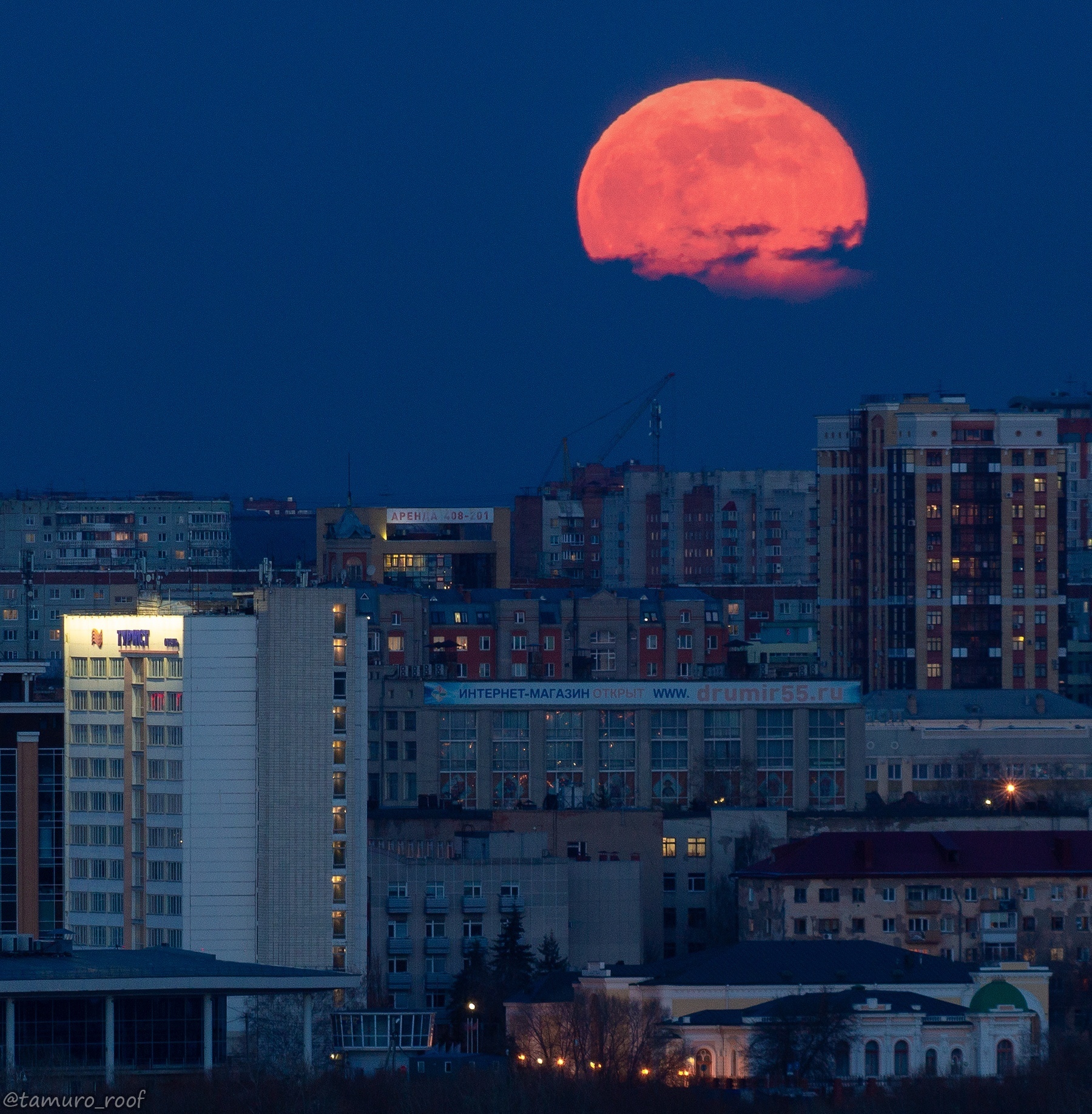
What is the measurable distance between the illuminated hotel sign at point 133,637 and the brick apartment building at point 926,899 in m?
16.8

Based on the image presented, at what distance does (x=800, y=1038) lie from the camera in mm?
73938

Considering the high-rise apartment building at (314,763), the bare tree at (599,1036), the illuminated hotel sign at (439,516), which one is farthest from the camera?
the illuminated hotel sign at (439,516)

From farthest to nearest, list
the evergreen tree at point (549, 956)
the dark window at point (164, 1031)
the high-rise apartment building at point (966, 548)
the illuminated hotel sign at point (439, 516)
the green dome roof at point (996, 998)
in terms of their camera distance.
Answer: the illuminated hotel sign at point (439, 516)
the high-rise apartment building at point (966, 548)
the evergreen tree at point (549, 956)
the green dome roof at point (996, 998)
the dark window at point (164, 1031)

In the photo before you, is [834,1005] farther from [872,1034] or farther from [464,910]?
[464,910]

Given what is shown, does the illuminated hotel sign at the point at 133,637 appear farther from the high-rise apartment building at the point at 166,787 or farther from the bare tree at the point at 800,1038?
the bare tree at the point at 800,1038

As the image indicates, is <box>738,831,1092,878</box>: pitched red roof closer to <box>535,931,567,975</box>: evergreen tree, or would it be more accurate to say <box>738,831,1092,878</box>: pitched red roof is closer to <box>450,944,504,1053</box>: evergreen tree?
<box>535,931,567,975</box>: evergreen tree

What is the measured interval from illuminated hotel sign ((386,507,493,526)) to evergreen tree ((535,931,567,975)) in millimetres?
91801

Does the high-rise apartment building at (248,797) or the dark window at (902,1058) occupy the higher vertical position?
the high-rise apartment building at (248,797)

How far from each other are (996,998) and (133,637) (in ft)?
74.4

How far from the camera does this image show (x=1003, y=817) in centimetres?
9888

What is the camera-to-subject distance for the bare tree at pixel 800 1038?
72.9m

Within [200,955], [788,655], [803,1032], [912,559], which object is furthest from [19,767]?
[788,655]

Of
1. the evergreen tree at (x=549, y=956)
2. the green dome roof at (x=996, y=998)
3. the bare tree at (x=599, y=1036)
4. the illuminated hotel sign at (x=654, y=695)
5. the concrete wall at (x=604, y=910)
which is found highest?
the illuminated hotel sign at (x=654, y=695)

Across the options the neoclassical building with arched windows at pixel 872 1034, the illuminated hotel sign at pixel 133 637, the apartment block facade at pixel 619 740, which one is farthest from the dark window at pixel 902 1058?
the apartment block facade at pixel 619 740
